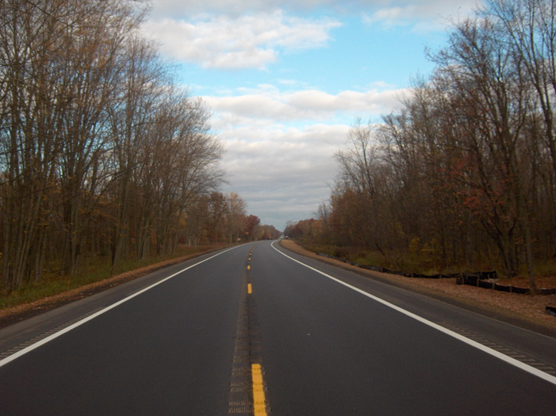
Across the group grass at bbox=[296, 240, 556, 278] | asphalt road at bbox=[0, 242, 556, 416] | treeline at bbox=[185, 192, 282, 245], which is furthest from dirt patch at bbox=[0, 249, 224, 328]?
treeline at bbox=[185, 192, 282, 245]

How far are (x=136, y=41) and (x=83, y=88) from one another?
27.1ft

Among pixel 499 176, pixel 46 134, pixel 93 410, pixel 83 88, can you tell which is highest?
pixel 83 88

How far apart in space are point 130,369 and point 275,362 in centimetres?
190

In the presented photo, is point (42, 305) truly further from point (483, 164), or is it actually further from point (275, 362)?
point (483, 164)

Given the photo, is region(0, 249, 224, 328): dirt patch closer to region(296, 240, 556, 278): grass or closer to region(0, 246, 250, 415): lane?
region(0, 246, 250, 415): lane

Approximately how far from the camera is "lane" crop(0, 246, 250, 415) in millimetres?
4254

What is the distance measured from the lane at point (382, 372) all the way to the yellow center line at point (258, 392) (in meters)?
0.09

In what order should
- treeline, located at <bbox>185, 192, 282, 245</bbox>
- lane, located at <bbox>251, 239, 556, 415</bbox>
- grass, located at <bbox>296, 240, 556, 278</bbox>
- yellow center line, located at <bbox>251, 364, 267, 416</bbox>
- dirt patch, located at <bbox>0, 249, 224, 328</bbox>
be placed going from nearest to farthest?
yellow center line, located at <bbox>251, 364, 267, 416</bbox> → lane, located at <bbox>251, 239, 556, 415</bbox> → dirt patch, located at <bbox>0, 249, 224, 328</bbox> → grass, located at <bbox>296, 240, 556, 278</bbox> → treeline, located at <bbox>185, 192, 282, 245</bbox>

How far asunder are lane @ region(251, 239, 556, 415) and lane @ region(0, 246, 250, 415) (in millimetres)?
756

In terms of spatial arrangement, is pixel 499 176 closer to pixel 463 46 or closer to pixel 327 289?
pixel 463 46

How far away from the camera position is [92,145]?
20.2 metres

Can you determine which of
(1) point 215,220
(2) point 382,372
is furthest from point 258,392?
(1) point 215,220

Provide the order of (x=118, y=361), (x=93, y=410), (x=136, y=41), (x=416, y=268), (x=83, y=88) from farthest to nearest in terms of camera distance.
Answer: (x=136, y=41)
(x=416, y=268)
(x=83, y=88)
(x=118, y=361)
(x=93, y=410)

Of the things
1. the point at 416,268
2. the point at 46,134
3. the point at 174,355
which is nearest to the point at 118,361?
the point at 174,355
